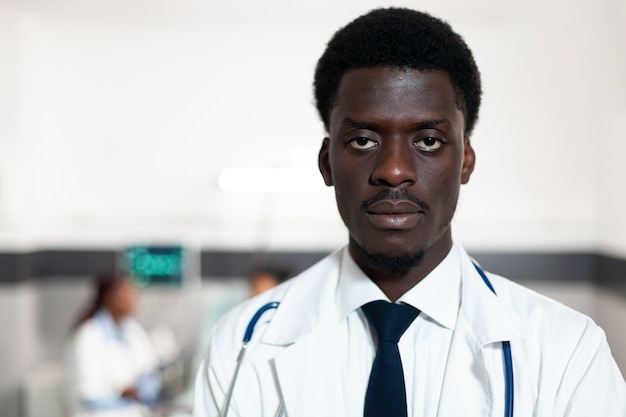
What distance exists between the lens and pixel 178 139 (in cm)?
311

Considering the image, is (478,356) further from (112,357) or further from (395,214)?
(112,357)


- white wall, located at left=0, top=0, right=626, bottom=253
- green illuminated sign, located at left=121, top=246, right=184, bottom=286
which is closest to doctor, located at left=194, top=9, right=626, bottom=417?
white wall, located at left=0, top=0, right=626, bottom=253

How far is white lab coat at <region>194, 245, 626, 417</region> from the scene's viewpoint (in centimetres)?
70

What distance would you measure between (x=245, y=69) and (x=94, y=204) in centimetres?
94

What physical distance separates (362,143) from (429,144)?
0.07m

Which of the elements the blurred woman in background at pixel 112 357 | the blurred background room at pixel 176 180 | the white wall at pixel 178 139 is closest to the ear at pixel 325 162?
the blurred woman in background at pixel 112 357

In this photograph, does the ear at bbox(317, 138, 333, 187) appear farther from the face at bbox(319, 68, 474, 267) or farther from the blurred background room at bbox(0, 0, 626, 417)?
the blurred background room at bbox(0, 0, 626, 417)

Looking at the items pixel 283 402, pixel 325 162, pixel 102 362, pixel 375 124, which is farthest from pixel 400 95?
pixel 102 362

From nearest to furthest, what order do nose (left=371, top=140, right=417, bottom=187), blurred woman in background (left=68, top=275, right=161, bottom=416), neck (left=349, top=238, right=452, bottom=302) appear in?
nose (left=371, top=140, right=417, bottom=187), neck (left=349, top=238, right=452, bottom=302), blurred woman in background (left=68, top=275, right=161, bottom=416)

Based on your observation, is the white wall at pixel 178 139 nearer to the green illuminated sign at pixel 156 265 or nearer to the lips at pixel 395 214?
the green illuminated sign at pixel 156 265

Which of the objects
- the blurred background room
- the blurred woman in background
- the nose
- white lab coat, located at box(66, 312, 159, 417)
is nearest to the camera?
the nose

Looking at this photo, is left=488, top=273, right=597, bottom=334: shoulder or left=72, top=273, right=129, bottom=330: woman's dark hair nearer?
left=488, top=273, right=597, bottom=334: shoulder

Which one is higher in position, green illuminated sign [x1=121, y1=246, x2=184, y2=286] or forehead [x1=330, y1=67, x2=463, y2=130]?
forehead [x1=330, y1=67, x2=463, y2=130]

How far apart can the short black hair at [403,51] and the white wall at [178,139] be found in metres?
1.98
